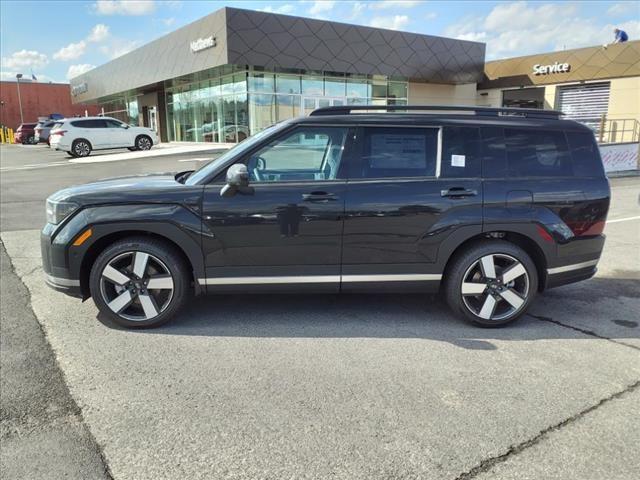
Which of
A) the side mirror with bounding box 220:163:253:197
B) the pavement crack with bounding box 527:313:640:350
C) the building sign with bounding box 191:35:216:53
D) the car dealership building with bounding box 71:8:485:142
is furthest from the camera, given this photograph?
the car dealership building with bounding box 71:8:485:142

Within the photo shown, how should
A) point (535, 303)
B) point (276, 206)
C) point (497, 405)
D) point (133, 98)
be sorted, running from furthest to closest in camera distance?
point (133, 98)
point (535, 303)
point (276, 206)
point (497, 405)

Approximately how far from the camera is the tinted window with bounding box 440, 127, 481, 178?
4.33 m

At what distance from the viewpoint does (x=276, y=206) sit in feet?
13.6

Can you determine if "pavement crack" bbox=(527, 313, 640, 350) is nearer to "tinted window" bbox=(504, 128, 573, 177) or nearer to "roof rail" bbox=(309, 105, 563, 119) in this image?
"tinted window" bbox=(504, 128, 573, 177)

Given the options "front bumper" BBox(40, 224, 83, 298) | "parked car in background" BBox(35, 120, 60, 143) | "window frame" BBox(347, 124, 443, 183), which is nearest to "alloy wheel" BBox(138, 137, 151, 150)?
"parked car in background" BBox(35, 120, 60, 143)

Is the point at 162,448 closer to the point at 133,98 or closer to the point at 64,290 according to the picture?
the point at 64,290

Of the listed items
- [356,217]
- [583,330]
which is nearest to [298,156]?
[356,217]

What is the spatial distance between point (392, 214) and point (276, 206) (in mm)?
958

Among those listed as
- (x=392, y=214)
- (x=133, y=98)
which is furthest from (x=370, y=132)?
(x=133, y=98)

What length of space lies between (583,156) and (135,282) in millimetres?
4012

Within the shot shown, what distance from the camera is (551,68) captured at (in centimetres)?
3172

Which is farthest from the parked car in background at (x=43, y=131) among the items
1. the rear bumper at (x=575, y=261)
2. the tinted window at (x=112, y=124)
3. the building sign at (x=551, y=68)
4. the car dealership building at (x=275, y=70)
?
the rear bumper at (x=575, y=261)

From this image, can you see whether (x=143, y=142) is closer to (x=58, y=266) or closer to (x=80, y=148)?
(x=80, y=148)

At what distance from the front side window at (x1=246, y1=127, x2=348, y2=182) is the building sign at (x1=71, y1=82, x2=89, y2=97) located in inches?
1871
